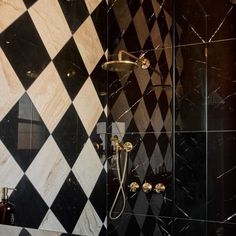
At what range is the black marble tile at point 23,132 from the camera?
5.03 feet

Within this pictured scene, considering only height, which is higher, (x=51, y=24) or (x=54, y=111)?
(x=51, y=24)

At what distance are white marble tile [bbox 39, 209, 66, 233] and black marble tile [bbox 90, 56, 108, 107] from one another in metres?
0.80

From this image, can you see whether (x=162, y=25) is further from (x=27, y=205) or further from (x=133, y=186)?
(x=27, y=205)

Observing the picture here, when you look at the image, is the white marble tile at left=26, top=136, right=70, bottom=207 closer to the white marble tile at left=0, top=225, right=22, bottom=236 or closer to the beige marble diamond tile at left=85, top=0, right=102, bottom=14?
the white marble tile at left=0, top=225, right=22, bottom=236

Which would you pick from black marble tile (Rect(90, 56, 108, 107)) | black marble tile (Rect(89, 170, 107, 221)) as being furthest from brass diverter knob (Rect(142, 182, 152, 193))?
black marble tile (Rect(90, 56, 108, 107))

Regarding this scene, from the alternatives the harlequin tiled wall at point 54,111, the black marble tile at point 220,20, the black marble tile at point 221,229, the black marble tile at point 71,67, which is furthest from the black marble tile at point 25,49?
the black marble tile at point 221,229

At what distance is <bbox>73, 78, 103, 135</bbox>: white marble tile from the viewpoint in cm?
197

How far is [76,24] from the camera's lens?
1987 mm

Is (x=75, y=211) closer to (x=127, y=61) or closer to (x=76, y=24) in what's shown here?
(x=127, y=61)

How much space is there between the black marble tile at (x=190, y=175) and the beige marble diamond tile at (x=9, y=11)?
1.15 meters

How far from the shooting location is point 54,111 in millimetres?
1782

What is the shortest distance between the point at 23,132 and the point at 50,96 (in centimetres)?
27

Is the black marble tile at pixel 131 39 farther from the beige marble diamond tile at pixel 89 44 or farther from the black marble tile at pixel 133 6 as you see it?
the beige marble diamond tile at pixel 89 44

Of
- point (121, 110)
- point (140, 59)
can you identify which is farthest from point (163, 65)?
point (121, 110)
